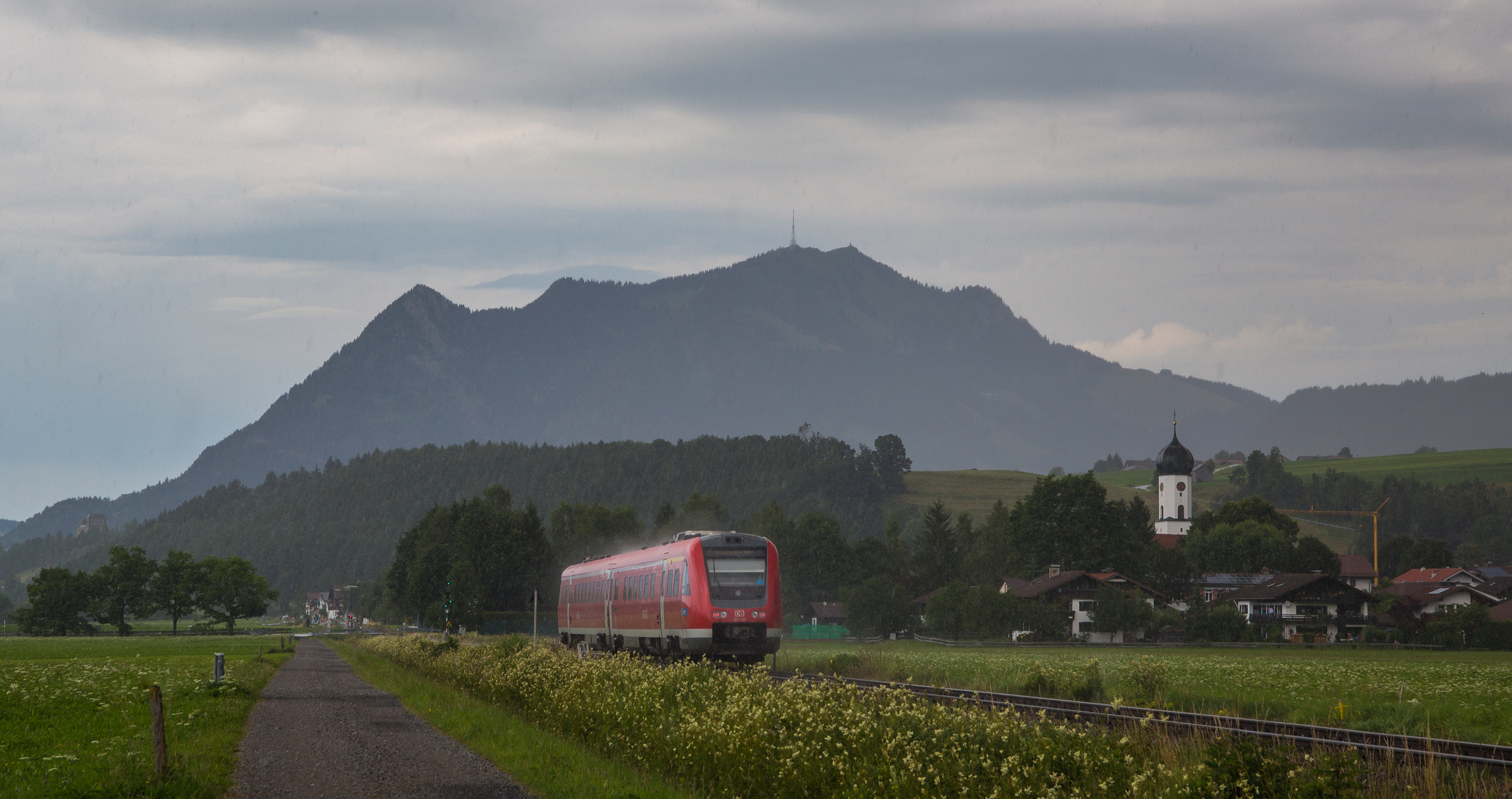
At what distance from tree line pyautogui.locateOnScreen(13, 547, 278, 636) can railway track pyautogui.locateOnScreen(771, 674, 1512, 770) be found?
128 meters

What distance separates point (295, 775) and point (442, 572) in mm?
110094

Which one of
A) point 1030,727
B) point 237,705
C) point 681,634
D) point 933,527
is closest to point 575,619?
point 681,634

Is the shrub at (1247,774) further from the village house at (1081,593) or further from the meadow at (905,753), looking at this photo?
the village house at (1081,593)

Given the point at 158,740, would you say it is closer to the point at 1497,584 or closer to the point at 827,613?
the point at 827,613

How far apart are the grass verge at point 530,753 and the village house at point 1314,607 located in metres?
90.4

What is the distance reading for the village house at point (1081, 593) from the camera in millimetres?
97438

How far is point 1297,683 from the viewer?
132 ft

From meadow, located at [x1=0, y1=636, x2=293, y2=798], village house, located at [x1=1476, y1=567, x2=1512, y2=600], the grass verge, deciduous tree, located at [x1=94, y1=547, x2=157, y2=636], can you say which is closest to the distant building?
village house, located at [x1=1476, y1=567, x2=1512, y2=600]

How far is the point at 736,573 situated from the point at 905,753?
992 inches

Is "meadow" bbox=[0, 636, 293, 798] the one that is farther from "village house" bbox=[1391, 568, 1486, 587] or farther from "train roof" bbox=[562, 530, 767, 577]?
"village house" bbox=[1391, 568, 1486, 587]

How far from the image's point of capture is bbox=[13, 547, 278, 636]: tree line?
5226 inches

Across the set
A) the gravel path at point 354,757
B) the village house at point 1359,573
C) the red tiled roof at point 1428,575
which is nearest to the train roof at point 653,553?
the gravel path at point 354,757

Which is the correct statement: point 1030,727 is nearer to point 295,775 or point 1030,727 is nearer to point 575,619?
point 295,775

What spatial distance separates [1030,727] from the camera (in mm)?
13336
